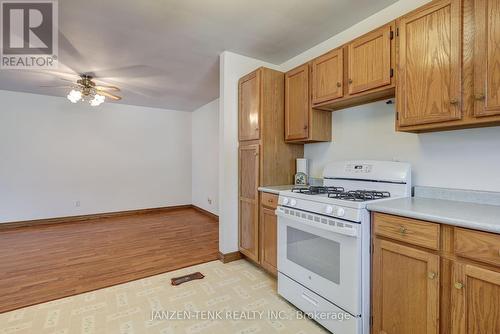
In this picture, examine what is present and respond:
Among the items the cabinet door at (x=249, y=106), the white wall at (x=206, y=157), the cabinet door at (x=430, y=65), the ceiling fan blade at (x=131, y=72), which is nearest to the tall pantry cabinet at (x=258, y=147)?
the cabinet door at (x=249, y=106)

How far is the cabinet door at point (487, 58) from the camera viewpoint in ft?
4.23

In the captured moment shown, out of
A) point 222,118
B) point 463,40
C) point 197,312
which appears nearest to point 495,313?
point 463,40

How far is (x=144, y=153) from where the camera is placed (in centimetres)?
558

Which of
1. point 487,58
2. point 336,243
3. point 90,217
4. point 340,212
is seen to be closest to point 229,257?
point 336,243

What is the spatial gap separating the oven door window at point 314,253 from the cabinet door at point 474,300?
61cm

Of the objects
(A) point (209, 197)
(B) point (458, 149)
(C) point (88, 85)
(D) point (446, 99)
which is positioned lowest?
(A) point (209, 197)

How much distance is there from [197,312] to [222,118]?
2.05m

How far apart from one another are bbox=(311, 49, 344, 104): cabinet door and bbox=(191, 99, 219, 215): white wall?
287 cm

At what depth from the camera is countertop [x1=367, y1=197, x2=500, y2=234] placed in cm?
110

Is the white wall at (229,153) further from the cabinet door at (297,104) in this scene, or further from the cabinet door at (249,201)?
the cabinet door at (297,104)

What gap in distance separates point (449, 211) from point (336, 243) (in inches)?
25.8

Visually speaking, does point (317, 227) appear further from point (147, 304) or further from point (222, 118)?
point (222, 118)

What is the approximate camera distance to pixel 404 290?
1361 mm

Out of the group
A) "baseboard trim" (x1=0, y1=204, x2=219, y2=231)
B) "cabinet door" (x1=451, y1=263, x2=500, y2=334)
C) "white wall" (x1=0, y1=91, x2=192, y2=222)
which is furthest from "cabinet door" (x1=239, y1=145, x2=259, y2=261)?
"white wall" (x1=0, y1=91, x2=192, y2=222)
